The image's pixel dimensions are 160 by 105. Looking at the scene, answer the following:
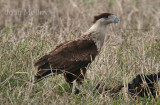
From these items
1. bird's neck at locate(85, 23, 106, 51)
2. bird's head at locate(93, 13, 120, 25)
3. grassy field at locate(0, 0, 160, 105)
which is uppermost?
bird's head at locate(93, 13, 120, 25)

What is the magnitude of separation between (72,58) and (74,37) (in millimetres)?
1816

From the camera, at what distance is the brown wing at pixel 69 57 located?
485 centimetres

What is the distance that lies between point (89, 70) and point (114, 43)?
4.38ft

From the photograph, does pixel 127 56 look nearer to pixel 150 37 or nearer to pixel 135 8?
pixel 150 37

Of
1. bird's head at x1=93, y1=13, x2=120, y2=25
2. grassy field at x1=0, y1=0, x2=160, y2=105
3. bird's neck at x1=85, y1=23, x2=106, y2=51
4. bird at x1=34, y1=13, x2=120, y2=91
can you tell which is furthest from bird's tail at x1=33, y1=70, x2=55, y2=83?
bird's head at x1=93, y1=13, x2=120, y2=25

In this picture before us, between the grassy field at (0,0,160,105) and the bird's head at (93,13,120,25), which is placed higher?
the bird's head at (93,13,120,25)

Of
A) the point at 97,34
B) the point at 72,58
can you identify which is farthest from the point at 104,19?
the point at 72,58

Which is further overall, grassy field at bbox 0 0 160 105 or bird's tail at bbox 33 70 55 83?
bird's tail at bbox 33 70 55 83

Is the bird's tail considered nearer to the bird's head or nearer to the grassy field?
the grassy field

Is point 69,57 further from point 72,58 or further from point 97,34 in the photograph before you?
point 97,34

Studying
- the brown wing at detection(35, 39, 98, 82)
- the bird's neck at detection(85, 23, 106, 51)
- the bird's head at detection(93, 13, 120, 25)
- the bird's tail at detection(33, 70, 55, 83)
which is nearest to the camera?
the bird's tail at detection(33, 70, 55, 83)

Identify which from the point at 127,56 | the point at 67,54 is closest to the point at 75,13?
the point at 127,56

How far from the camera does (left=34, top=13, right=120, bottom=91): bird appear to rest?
190 inches

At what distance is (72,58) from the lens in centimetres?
498
